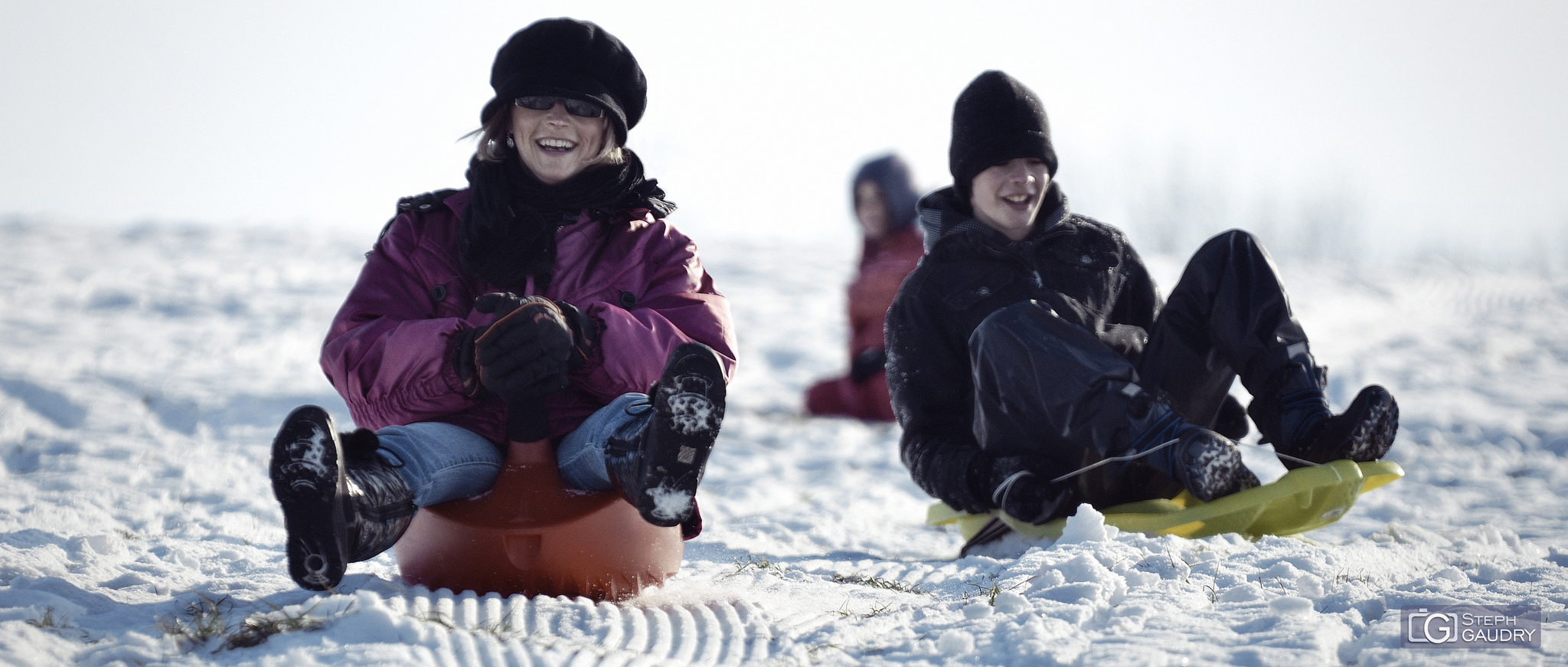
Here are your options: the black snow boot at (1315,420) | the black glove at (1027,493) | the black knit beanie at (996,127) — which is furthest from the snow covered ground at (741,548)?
the black knit beanie at (996,127)

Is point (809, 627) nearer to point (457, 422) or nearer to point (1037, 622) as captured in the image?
point (1037, 622)

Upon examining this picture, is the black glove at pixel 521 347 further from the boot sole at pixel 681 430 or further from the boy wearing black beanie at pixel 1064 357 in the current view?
the boy wearing black beanie at pixel 1064 357

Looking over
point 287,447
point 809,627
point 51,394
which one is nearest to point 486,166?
point 287,447

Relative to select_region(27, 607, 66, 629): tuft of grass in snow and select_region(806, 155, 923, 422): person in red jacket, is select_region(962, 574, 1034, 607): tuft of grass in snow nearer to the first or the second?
select_region(27, 607, 66, 629): tuft of grass in snow

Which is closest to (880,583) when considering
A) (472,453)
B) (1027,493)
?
(1027,493)

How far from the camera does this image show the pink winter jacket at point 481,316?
7.73 feet

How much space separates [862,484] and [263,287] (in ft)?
19.2

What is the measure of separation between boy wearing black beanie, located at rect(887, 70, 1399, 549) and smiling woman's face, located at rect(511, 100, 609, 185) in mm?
1027

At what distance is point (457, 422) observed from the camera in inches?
98.1

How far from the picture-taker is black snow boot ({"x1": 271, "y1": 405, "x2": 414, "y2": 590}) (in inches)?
74.4

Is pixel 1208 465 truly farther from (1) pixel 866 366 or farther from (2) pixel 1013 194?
(1) pixel 866 366

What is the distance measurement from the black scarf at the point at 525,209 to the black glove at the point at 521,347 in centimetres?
33

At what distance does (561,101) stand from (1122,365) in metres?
1.41

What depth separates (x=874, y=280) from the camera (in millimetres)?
6832
